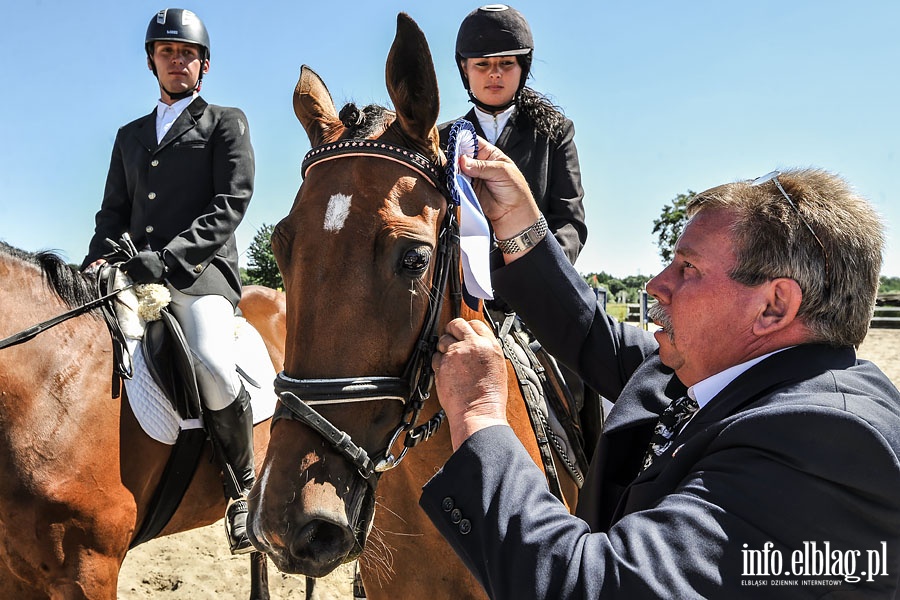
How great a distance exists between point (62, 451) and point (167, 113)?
2.33 m

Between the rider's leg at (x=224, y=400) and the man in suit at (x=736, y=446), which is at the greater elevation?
the man in suit at (x=736, y=446)

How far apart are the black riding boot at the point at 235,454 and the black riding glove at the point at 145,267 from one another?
2.86 feet

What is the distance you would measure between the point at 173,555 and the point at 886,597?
619cm

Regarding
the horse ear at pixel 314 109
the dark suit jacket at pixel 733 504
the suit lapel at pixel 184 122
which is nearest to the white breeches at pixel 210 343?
A: the suit lapel at pixel 184 122

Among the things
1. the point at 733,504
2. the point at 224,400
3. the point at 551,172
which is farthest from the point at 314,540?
the point at 224,400

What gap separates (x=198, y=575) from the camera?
5855 millimetres

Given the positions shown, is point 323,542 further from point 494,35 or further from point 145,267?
point 145,267

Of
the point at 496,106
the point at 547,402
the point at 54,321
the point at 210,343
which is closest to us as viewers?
the point at 547,402

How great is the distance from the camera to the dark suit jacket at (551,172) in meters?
3.28

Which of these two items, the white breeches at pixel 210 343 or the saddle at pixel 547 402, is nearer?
the saddle at pixel 547 402

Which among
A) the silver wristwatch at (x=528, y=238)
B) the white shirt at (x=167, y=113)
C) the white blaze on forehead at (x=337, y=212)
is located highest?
the white shirt at (x=167, y=113)

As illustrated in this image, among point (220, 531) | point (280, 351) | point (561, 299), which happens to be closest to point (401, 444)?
point (561, 299)

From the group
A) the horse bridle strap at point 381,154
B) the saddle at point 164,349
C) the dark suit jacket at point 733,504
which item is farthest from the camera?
the saddle at point 164,349

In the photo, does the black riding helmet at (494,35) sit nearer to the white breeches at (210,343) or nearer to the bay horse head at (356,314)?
the bay horse head at (356,314)
